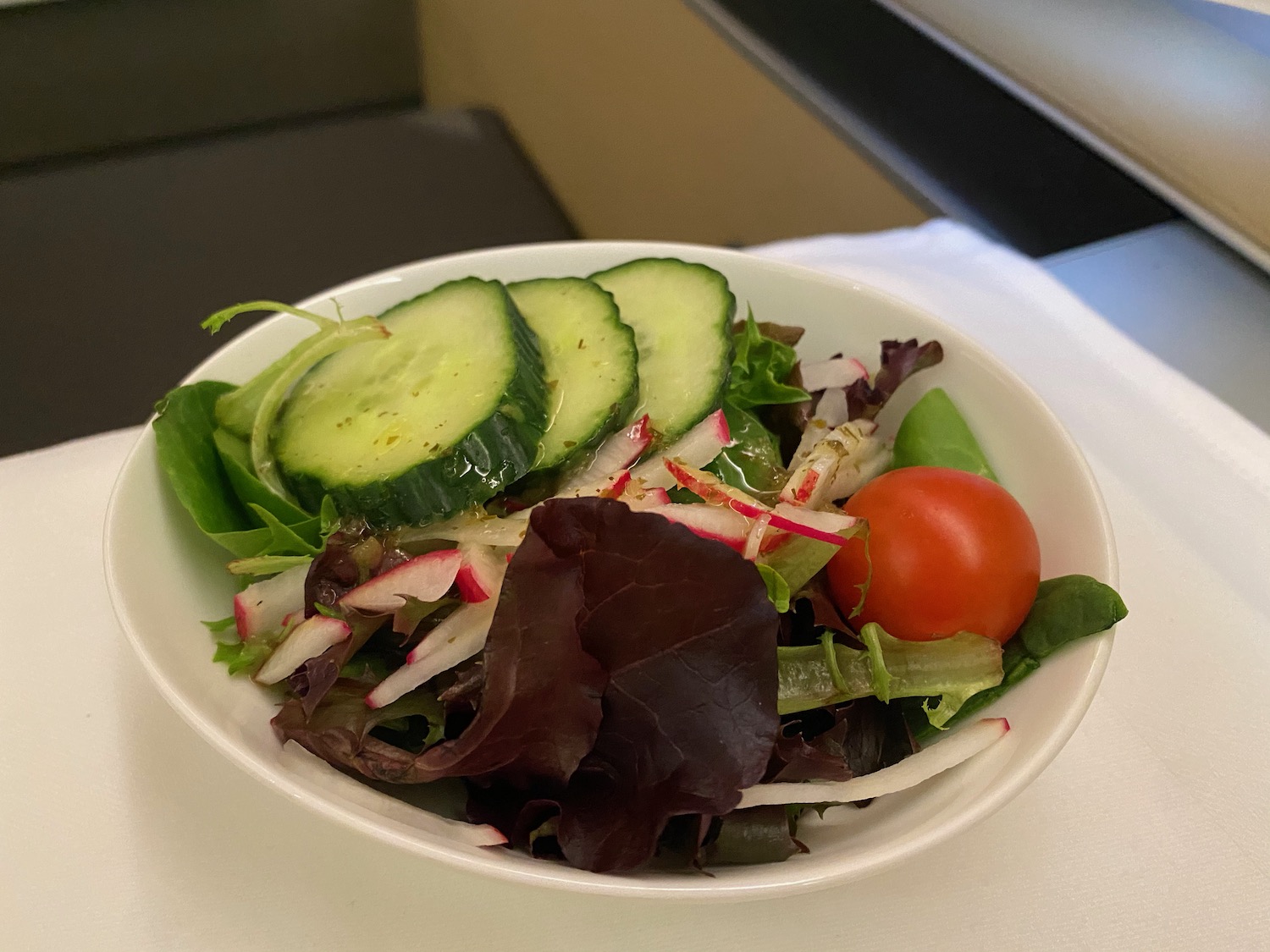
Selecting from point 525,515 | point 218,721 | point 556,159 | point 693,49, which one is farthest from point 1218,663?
point 556,159

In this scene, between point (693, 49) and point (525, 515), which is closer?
point (525, 515)

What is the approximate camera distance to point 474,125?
241 cm

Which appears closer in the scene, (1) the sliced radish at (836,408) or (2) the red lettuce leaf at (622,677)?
(2) the red lettuce leaf at (622,677)

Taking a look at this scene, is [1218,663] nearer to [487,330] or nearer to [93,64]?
[487,330]

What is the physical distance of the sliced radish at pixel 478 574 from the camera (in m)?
0.77

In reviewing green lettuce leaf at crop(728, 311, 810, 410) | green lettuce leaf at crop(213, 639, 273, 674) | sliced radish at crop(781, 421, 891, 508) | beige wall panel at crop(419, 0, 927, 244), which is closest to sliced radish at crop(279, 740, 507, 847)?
green lettuce leaf at crop(213, 639, 273, 674)

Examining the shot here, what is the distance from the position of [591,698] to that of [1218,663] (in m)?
0.73

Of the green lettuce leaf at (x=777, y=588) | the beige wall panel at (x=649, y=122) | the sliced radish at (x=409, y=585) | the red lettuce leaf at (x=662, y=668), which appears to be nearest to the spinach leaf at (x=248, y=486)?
the sliced radish at (x=409, y=585)

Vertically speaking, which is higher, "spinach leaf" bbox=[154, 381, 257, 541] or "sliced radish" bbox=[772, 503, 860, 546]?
"sliced radish" bbox=[772, 503, 860, 546]

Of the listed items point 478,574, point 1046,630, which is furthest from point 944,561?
point 478,574

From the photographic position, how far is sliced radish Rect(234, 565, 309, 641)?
83 cm

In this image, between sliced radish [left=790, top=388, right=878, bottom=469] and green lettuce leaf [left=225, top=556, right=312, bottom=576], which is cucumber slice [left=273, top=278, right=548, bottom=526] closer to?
green lettuce leaf [left=225, top=556, right=312, bottom=576]

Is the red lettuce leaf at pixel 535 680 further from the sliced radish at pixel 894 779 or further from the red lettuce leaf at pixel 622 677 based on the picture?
the sliced radish at pixel 894 779

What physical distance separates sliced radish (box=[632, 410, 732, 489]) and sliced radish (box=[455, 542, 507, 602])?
0.17 meters
